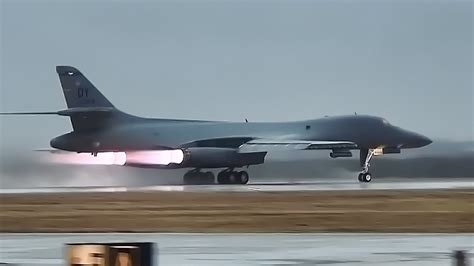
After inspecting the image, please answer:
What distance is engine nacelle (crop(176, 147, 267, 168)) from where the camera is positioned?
5328 cm

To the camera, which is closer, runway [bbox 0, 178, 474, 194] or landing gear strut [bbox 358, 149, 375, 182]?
runway [bbox 0, 178, 474, 194]

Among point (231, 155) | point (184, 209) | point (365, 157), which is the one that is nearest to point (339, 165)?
point (365, 157)

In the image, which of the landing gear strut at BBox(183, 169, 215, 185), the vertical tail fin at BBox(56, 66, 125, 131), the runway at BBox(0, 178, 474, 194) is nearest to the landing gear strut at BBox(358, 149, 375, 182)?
the landing gear strut at BBox(183, 169, 215, 185)

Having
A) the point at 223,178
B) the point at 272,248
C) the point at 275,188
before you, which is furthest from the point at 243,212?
the point at 223,178

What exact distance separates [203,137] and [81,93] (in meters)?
6.67

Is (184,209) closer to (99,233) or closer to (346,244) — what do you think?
(99,233)

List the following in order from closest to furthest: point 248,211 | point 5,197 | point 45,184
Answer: point 248,211
point 5,197
point 45,184

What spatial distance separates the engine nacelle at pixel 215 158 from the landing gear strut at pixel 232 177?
16.8 inches

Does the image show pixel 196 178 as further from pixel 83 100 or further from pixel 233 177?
pixel 83 100

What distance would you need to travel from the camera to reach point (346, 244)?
18188 millimetres

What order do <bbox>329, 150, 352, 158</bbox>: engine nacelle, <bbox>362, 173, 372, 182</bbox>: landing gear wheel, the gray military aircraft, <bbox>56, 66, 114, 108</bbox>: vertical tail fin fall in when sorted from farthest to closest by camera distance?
<bbox>56, 66, 114, 108</bbox>: vertical tail fin → <bbox>329, 150, 352, 158</bbox>: engine nacelle → the gray military aircraft → <bbox>362, 173, 372, 182</bbox>: landing gear wheel

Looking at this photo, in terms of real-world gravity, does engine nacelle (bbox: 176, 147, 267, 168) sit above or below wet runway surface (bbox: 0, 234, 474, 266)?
above

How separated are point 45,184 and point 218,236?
3008 cm

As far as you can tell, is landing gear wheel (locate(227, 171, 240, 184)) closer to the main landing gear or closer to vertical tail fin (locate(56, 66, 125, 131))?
the main landing gear
